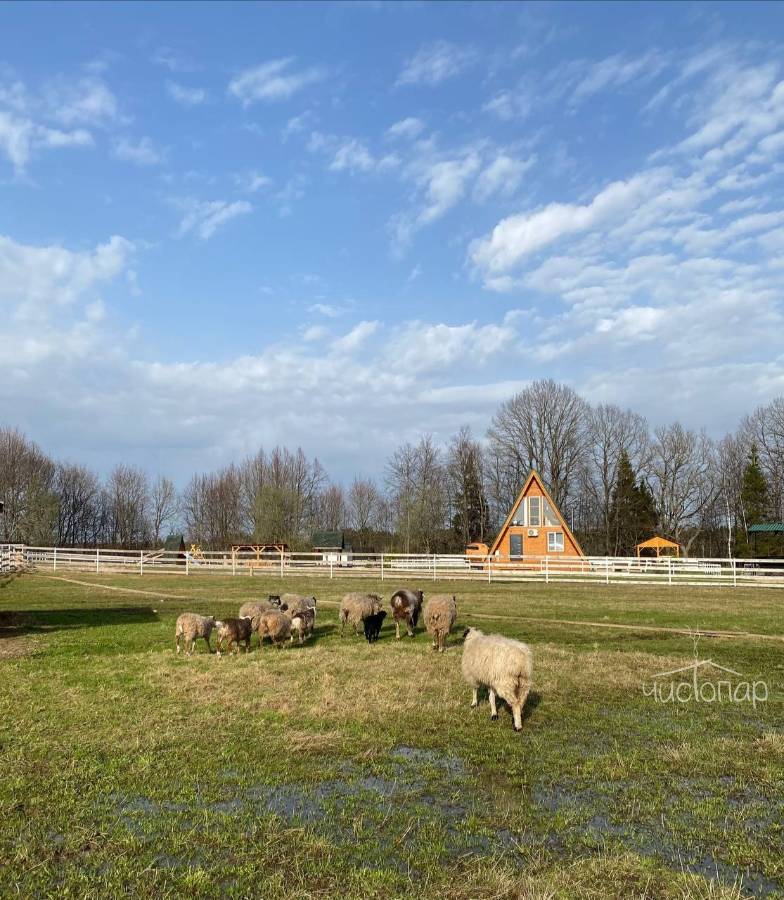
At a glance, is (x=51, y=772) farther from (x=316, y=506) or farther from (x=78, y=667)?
(x=316, y=506)

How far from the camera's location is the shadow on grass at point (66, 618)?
15.8 metres

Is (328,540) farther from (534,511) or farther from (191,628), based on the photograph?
(191,628)

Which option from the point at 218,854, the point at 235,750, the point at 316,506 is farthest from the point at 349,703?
the point at 316,506

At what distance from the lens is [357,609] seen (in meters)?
14.8

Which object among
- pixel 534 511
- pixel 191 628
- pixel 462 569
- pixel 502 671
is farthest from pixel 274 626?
pixel 534 511

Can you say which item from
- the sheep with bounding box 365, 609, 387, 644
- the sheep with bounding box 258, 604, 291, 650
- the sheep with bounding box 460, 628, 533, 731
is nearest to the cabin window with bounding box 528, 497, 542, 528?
the sheep with bounding box 365, 609, 387, 644

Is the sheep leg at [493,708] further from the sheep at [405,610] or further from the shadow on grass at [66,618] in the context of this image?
the shadow on grass at [66,618]

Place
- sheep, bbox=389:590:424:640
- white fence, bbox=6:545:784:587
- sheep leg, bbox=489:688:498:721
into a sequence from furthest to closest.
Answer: white fence, bbox=6:545:784:587
sheep, bbox=389:590:424:640
sheep leg, bbox=489:688:498:721

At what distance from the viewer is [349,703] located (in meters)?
8.54

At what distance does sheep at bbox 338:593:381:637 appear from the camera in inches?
581

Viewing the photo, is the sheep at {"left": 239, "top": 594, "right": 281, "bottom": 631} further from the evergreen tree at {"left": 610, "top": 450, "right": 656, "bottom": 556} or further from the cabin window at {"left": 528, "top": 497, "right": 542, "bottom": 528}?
the evergreen tree at {"left": 610, "top": 450, "right": 656, "bottom": 556}

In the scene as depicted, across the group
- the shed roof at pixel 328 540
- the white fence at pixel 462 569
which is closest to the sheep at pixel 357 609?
the white fence at pixel 462 569

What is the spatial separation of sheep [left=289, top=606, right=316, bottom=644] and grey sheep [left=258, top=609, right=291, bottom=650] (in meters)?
0.22

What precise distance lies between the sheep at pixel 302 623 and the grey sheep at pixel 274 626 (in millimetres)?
218
